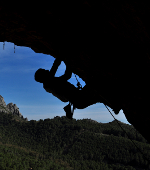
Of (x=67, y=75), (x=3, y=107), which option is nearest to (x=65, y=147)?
(x=3, y=107)

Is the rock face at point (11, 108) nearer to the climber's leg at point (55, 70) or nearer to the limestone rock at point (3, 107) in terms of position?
the limestone rock at point (3, 107)

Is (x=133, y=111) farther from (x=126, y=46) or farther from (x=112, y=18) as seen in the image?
(x=112, y=18)

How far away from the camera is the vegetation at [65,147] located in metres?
43.8

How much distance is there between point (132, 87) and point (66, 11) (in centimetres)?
285

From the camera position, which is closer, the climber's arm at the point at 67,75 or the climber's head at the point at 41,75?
the climber's head at the point at 41,75

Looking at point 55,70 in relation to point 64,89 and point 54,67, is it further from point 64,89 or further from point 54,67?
point 64,89

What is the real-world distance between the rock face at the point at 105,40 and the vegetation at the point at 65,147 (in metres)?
39.0

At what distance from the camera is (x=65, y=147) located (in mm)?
67000

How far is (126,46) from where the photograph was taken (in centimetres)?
355

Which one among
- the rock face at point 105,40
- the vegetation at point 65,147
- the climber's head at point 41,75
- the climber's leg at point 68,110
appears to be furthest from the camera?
the vegetation at point 65,147

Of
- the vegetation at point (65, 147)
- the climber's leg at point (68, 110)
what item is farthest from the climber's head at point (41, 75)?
the vegetation at point (65, 147)

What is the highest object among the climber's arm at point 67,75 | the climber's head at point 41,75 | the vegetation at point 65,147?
the climber's arm at point 67,75

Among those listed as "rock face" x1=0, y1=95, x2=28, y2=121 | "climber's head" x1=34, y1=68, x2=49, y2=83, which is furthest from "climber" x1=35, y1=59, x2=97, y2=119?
"rock face" x1=0, y1=95, x2=28, y2=121

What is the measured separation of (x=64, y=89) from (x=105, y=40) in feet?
6.47
